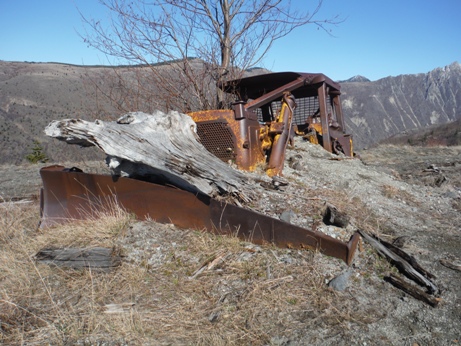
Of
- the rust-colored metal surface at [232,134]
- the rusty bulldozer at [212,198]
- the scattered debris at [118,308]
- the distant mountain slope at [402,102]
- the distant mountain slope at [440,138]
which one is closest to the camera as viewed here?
the scattered debris at [118,308]

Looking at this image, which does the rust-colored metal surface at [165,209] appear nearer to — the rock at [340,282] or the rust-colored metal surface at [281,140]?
the rock at [340,282]

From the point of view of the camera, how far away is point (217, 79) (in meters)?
6.23

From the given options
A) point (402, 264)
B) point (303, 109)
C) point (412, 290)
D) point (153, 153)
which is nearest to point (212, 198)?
point (153, 153)

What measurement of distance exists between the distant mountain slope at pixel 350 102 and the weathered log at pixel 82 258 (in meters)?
33.4

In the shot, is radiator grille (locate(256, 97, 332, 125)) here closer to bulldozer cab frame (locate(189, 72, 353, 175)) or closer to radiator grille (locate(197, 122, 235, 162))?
bulldozer cab frame (locate(189, 72, 353, 175))

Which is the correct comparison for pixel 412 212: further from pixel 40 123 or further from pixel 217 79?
pixel 40 123

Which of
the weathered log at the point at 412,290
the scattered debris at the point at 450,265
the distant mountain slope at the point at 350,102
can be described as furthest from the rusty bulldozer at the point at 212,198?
the distant mountain slope at the point at 350,102

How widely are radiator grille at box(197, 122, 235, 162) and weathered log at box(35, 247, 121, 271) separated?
1.93 metres

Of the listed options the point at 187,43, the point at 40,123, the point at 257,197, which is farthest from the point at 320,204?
the point at 40,123

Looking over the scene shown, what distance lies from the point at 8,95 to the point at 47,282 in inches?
2721

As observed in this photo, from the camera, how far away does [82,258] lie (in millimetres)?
2887

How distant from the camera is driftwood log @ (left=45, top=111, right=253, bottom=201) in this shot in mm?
3293

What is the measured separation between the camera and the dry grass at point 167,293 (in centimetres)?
202

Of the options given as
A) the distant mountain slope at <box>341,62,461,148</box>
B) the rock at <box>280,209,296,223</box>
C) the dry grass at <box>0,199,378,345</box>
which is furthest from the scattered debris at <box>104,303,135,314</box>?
the distant mountain slope at <box>341,62,461,148</box>
